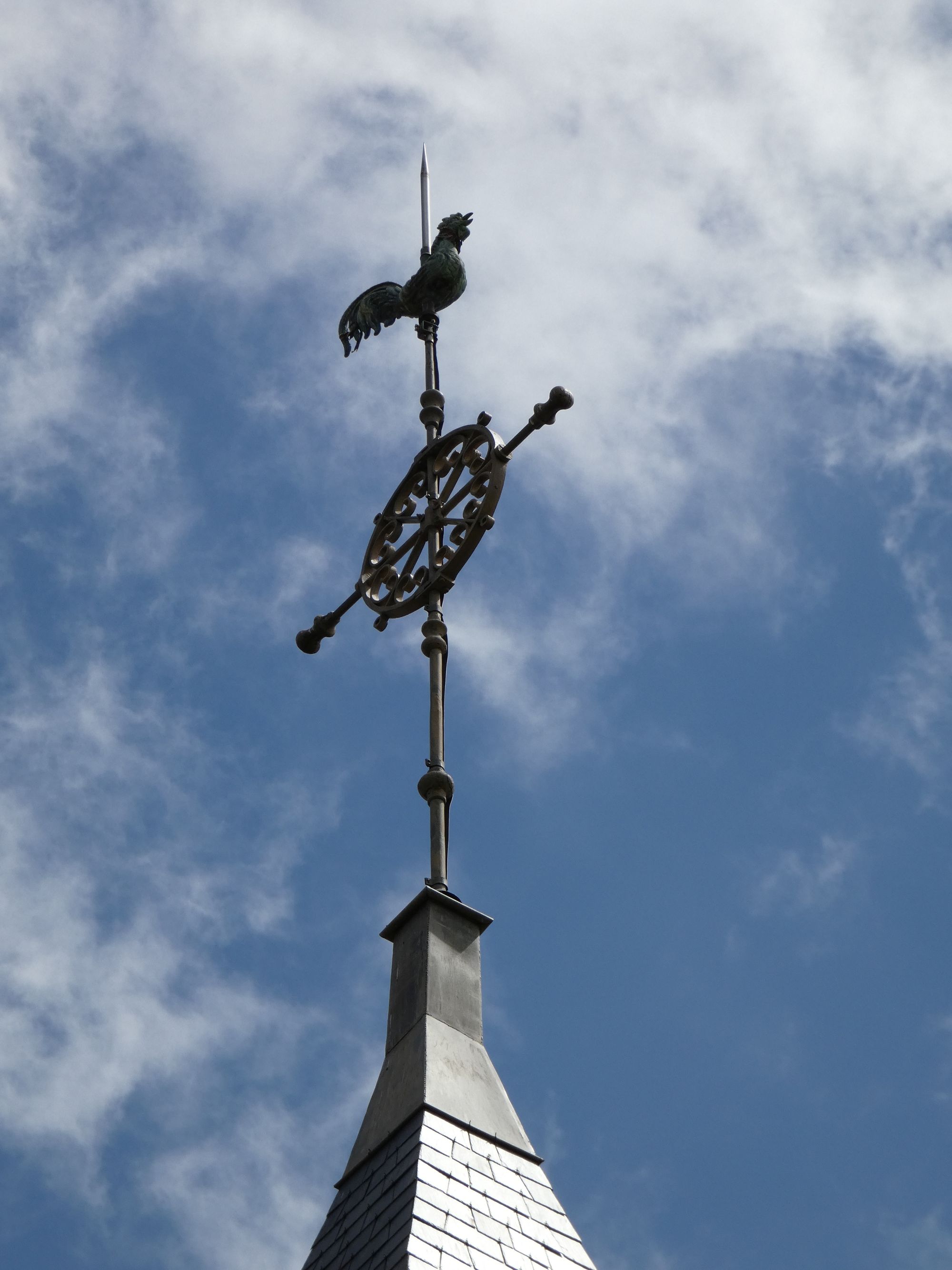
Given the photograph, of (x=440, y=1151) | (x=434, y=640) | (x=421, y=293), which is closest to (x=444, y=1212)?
(x=440, y=1151)

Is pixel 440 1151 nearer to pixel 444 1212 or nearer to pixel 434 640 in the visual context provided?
pixel 444 1212

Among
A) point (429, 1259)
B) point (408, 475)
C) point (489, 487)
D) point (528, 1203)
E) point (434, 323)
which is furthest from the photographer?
point (434, 323)

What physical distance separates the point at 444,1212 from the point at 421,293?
8118 mm

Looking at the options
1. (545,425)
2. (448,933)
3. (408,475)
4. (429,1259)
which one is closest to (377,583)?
(408,475)

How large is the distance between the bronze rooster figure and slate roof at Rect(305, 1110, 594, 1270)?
734cm

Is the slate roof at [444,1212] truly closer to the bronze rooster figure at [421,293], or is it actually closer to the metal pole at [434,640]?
the metal pole at [434,640]

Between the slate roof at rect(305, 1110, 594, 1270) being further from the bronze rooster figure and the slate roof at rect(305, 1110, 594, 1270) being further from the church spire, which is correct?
the bronze rooster figure

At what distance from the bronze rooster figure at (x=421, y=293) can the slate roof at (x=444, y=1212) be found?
7.34 metres

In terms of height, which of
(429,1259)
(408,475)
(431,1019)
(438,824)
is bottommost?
(429,1259)

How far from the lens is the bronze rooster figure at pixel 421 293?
15.5 metres

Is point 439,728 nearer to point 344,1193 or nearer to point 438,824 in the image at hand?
point 438,824

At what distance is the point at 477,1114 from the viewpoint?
1052 centimetres

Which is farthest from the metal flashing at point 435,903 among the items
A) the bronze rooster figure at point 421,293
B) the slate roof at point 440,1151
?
the bronze rooster figure at point 421,293

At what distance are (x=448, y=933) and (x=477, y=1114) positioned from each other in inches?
53.1
